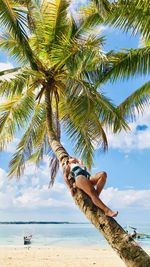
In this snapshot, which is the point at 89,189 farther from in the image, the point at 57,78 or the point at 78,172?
the point at 57,78

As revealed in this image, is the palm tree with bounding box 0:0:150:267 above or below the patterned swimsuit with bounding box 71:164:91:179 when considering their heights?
above

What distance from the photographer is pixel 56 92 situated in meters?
12.3

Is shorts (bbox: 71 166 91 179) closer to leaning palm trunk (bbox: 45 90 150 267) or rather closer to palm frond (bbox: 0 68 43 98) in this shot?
leaning palm trunk (bbox: 45 90 150 267)

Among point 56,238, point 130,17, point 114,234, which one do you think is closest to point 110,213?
point 114,234

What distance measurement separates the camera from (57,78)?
1175cm

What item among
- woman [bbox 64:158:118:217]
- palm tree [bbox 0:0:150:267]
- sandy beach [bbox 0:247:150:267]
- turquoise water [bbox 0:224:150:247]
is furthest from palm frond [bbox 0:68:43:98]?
turquoise water [bbox 0:224:150:247]

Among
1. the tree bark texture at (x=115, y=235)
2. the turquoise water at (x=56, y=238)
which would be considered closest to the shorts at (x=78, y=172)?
the tree bark texture at (x=115, y=235)

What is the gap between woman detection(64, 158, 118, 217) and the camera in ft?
24.0

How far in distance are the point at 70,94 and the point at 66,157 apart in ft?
6.03

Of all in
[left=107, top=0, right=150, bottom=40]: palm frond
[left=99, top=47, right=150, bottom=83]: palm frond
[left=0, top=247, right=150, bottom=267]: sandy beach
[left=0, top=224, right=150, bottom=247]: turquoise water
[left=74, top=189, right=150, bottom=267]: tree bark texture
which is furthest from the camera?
[left=0, top=224, right=150, bottom=247]: turquoise water

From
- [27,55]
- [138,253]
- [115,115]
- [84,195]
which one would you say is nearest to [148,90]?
[115,115]

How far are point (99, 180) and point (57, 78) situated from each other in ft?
14.7

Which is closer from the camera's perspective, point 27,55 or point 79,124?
point 27,55

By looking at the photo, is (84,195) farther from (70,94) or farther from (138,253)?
(70,94)
